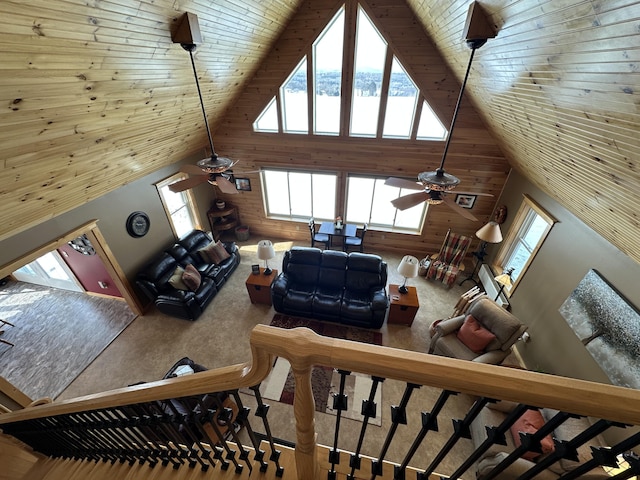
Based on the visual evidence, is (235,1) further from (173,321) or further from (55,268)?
(55,268)

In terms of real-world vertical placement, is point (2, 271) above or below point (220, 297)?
above

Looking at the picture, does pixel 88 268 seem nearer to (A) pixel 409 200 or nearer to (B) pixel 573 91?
(A) pixel 409 200

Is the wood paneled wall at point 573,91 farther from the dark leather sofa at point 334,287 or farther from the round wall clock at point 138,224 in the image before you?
the round wall clock at point 138,224

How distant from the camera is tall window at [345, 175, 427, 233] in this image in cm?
596

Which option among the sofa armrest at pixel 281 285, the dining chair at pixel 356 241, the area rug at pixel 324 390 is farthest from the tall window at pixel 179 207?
the area rug at pixel 324 390

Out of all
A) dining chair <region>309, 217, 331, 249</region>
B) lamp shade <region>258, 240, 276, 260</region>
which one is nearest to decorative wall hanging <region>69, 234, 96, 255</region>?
lamp shade <region>258, 240, 276, 260</region>

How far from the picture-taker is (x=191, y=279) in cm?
472

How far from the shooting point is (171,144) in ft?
15.1

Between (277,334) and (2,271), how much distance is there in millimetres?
4091

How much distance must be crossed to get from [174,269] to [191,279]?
0.52 meters

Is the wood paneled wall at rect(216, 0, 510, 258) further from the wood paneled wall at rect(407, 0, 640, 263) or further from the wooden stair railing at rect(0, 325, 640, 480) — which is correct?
the wooden stair railing at rect(0, 325, 640, 480)

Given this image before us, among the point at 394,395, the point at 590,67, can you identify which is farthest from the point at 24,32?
the point at 394,395

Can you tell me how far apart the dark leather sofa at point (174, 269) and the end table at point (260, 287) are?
0.83 meters

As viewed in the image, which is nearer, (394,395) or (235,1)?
(235,1)
